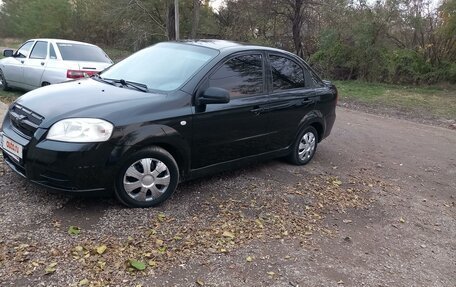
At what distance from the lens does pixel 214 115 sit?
4.76 meters

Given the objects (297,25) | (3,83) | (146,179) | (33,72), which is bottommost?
(146,179)

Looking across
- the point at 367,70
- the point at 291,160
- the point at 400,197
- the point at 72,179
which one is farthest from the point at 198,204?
the point at 367,70

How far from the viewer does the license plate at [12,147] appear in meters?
4.06

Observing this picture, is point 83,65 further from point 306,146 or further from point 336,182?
point 336,182

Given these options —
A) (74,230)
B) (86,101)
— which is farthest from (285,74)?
(74,230)

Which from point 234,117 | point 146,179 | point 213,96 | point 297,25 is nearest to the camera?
point 146,179

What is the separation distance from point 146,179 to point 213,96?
1.08m

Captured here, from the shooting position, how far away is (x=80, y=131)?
3.90 meters

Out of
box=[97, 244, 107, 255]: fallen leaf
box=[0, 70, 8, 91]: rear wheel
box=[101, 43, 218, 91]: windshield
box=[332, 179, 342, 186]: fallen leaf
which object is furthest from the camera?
box=[0, 70, 8, 91]: rear wheel

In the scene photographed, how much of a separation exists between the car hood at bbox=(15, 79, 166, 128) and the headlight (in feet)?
0.20

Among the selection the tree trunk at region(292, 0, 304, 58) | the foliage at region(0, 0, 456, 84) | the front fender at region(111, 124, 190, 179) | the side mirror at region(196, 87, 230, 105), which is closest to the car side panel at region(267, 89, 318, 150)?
the side mirror at region(196, 87, 230, 105)

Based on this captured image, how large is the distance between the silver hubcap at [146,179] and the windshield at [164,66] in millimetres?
870

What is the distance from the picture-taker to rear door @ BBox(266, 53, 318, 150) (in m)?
5.61

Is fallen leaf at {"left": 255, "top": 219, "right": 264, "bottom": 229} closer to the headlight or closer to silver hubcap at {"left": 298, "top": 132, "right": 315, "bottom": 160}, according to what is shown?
the headlight
